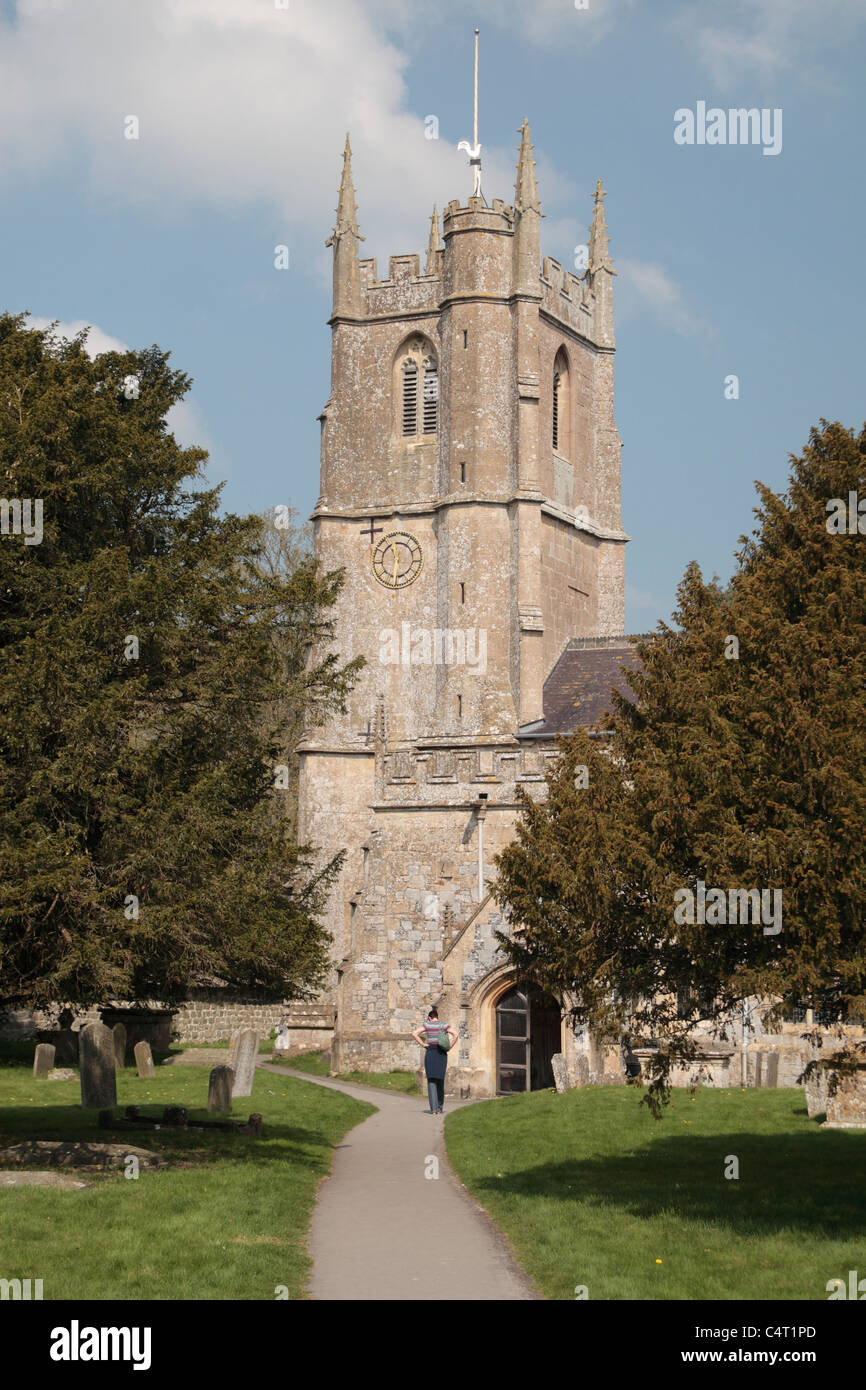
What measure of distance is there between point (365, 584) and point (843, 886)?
33315mm

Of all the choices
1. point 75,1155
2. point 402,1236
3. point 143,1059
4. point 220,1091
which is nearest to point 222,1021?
point 143,1059

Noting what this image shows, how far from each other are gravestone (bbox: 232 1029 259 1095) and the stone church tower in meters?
14.1

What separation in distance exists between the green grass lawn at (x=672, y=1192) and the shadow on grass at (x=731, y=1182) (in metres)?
0.02

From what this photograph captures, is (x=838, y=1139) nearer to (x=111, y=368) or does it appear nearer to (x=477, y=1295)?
(x=477, y=1295)

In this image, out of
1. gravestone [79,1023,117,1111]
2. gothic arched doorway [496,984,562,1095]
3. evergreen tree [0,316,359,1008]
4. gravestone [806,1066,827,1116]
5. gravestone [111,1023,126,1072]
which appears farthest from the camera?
gothic arched doorway [496,984,562,1095]

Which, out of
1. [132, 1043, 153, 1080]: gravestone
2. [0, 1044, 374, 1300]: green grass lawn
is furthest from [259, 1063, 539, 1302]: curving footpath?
[132, 1043, 153, 1080]: gravestone

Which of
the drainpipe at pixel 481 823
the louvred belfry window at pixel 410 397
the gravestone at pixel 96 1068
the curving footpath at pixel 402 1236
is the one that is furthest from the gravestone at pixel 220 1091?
the louvred belfry window at pixel 410 397

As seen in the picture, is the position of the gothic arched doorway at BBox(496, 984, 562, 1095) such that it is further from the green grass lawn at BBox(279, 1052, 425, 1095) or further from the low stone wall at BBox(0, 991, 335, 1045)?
the low stone wall at BBox(0, 991, 335, 1045)

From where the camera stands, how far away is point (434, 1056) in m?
21.3

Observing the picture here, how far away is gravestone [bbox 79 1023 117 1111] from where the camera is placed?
741 inches

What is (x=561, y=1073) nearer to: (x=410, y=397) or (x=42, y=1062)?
(x=42, y=1062)

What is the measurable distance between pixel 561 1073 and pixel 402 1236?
463 inches

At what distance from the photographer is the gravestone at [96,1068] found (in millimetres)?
18828
